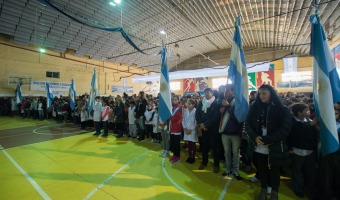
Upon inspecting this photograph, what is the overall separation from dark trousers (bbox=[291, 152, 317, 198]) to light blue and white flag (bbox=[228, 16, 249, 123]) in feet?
3.38

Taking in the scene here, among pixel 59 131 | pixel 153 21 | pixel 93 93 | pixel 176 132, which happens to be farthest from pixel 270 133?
pixel 153 21

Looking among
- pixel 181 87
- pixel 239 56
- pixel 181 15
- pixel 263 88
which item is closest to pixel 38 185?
pixel 263 88

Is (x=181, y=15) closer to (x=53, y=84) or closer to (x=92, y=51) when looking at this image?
(x=92, y=51)

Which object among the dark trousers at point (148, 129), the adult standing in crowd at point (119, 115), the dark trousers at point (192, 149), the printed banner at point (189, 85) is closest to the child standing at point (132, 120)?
the adult standing in crowd at point (119, 115)

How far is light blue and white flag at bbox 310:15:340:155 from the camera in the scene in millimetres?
2135

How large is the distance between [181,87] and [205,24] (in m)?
10.6

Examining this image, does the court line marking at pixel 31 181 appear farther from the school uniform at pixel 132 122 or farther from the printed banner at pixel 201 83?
the printed banner at pixel 201 83

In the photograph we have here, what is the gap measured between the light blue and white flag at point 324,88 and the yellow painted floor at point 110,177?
1.20 meters

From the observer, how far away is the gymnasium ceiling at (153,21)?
909cm

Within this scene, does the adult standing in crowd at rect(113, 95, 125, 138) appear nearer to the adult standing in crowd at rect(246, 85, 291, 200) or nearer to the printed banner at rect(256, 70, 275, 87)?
the adult standing in crowd at rect(246, 85, 291, 200)

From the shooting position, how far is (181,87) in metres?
22.2

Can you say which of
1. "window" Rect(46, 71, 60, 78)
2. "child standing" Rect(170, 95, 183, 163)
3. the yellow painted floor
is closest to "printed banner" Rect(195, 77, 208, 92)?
"window" Rect(46, 71, 60, 78)

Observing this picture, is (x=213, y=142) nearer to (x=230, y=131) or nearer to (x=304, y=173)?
(x=230, y=131)

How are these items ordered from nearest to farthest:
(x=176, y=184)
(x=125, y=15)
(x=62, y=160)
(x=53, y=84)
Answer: (x=176, y=184) < (x=62, y=160) < (x=125, y=15) < (x=53, y=84)
